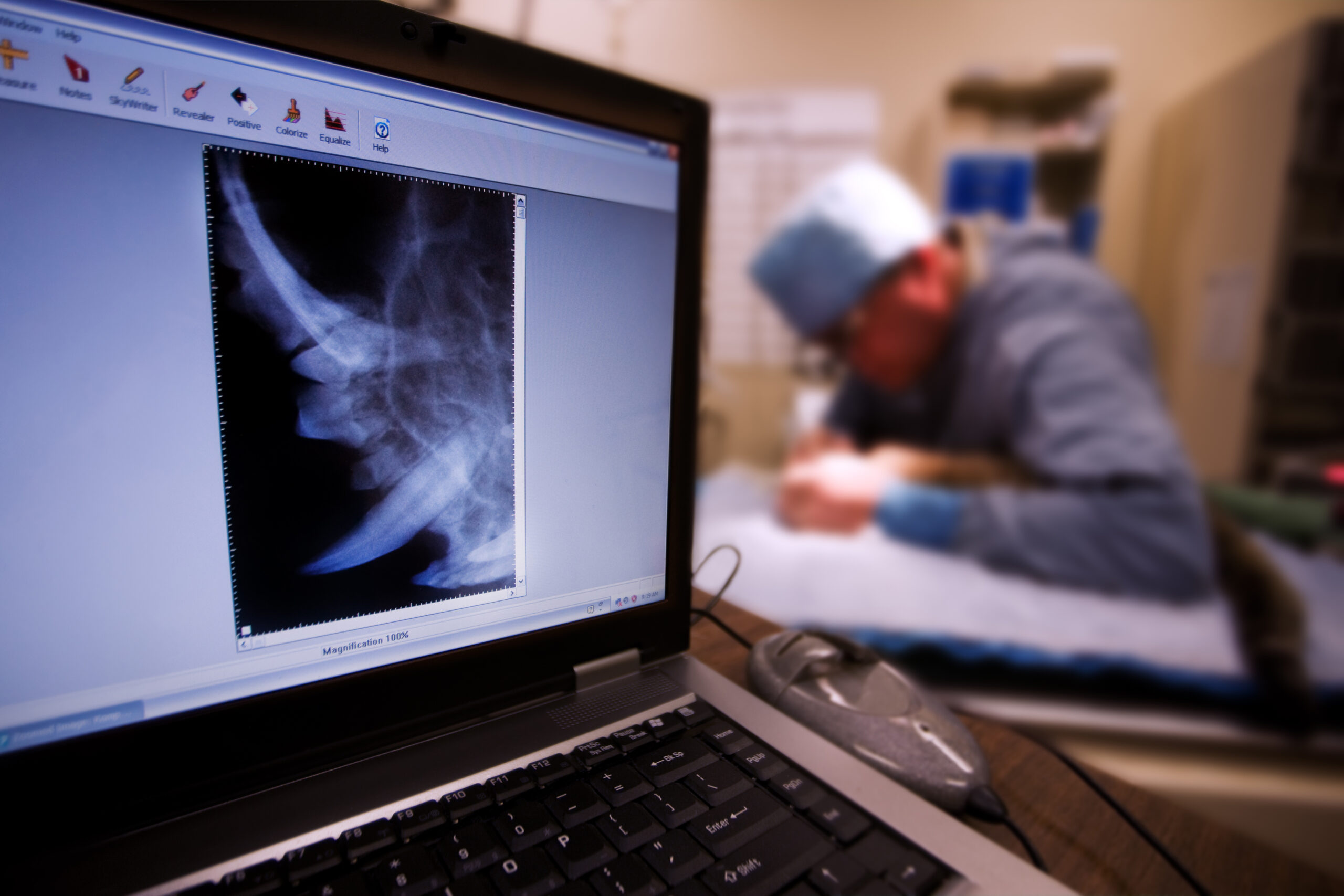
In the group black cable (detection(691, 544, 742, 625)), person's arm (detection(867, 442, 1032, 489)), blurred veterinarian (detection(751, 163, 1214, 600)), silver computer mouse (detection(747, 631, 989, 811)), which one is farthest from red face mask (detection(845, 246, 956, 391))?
silver computer mouse (detection(747, 631, 989, 811))

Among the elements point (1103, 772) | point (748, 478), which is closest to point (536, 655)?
point (1103, 772)

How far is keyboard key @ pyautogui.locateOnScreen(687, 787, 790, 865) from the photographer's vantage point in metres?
0.23

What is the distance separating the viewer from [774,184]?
6.25 feet

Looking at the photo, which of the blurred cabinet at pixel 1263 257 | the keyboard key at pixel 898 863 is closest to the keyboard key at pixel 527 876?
the keyboard key at pixel 898 863

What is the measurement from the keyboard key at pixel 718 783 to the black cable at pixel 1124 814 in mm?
175

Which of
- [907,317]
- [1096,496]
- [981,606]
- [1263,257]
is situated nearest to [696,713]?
[981,606]

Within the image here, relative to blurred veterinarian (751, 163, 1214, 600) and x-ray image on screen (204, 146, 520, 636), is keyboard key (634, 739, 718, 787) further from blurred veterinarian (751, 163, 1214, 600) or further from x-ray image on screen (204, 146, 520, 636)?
blurred veterinarian (751, 163, 1214, 600)

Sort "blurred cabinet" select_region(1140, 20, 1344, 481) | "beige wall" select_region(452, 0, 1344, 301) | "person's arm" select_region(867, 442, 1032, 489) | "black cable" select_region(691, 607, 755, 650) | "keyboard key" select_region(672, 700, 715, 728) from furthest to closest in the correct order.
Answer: "beige wall" select_region(452, 0, 1344, 301), "blurred cabinet" select_region(1140, 20, 1344, 481), "person's arm" select_region(867, 442, 1032, 489), "black cable" select_region(691, 607, 755, 650), "keyboard key" select_region(672, 700, 715, 728)

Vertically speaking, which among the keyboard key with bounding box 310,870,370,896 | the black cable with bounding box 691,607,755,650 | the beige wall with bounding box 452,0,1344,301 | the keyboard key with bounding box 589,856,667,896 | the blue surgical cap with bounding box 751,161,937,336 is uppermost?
the beige wall with bounding box 452,0,1344,301

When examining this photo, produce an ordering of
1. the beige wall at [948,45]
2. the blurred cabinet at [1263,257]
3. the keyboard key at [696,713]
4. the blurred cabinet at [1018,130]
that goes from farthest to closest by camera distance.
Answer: the beige wall at [948,45]
the blurred cabinet at [1018,130]
the blurred cabinet at [1263,257]
the keyboard key at [696,713]

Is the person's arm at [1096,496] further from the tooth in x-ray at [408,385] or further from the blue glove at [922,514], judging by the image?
the tooth in x-ray at [408,385]

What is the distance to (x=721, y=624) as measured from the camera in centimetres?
44

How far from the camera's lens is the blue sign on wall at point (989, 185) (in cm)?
162

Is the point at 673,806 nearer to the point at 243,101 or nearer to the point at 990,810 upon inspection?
the point at 990,810
